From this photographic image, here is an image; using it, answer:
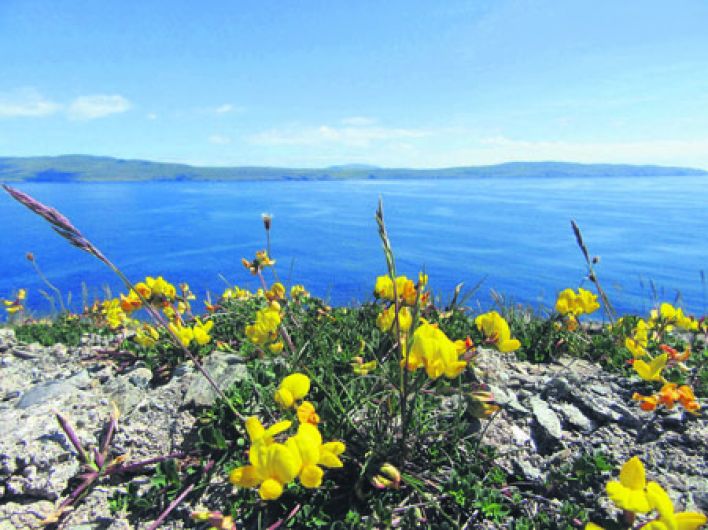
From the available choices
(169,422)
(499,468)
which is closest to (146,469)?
(169,422)

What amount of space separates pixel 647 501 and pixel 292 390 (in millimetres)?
1076

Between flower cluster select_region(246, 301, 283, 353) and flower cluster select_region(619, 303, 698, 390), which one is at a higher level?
flower cluster select_region(246, 301, 283, 353)

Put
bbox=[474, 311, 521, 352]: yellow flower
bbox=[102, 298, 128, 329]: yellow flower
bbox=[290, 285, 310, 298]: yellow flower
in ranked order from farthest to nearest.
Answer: bbox=[102, 298, 128, 329]: yellow flower < bbox=[290, 285, 310, 298]: yellow flower < bbox=[474, 311, 521, 352]: yellow flower

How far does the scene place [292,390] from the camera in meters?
1.48

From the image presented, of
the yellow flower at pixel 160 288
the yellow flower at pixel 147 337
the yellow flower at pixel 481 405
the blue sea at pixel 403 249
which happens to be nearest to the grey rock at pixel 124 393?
the yellow flower at pixel 147 337

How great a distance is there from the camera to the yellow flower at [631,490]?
1.03 metres

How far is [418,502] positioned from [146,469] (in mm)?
1336

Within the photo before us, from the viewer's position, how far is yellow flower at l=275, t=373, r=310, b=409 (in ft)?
4.76

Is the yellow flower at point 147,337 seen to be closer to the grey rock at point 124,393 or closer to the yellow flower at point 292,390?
the grey rock at point 124,393

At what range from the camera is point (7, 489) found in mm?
1979

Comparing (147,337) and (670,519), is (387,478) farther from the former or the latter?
(147,337)

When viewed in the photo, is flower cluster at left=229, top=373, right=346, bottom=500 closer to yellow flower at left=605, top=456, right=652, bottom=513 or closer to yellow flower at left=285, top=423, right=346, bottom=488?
yellow flower at left=285, top=423, right=346, bottom=488

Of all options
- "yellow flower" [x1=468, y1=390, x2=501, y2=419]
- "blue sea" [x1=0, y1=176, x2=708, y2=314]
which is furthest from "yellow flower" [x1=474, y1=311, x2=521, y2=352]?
"blue sea" [x1=0, y1=176, x2=708, y2=314]

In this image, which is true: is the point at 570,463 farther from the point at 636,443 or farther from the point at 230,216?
the point at 230,216
